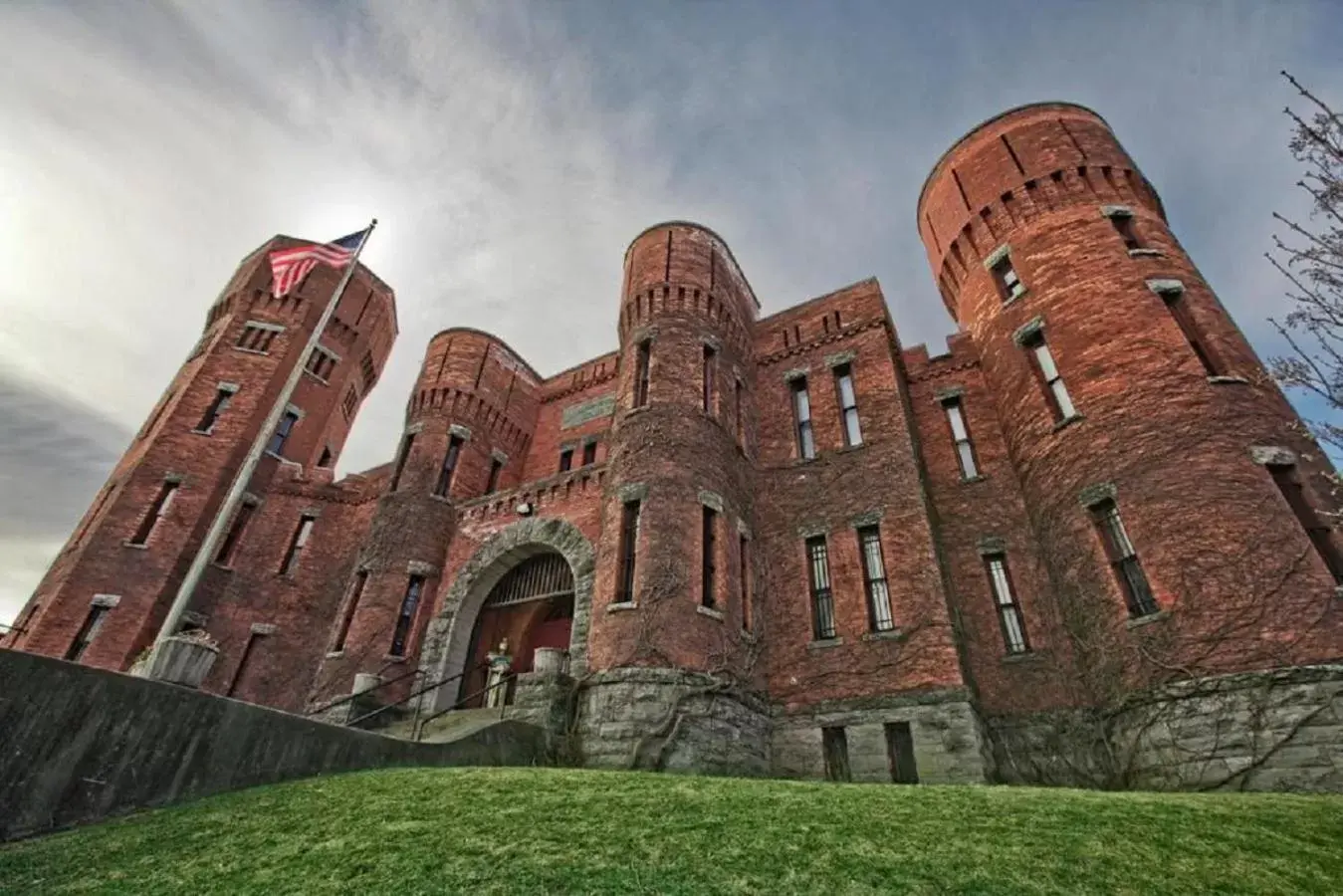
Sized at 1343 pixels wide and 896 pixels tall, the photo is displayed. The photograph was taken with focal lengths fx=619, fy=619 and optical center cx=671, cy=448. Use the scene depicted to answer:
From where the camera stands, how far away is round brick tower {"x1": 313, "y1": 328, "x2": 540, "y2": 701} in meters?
16.1

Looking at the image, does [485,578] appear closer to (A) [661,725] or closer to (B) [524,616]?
(B) [524,616]

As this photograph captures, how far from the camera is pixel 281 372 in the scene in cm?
2270

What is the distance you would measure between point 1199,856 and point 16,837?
993 centimetres

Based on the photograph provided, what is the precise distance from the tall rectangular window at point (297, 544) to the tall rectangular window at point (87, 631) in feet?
14.4

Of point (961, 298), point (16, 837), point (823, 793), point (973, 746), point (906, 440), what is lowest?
point (16, 837)

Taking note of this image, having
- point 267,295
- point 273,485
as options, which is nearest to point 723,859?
point 273,485

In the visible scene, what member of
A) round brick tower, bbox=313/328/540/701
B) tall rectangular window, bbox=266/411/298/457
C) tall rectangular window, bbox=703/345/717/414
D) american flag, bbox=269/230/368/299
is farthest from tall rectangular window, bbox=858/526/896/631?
tall rectangular window, bbox=266/411/298/457

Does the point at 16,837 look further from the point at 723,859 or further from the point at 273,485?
the point at 273,485

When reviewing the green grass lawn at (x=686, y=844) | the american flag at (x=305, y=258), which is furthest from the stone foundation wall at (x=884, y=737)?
the american flag at (x=305, y=258)

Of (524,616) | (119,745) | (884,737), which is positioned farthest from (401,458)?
(884,737)

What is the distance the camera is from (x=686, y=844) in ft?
16.6

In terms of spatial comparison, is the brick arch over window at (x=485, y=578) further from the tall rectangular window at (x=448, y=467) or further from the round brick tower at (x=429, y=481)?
the tall rectangular window at (x=448, y=467)

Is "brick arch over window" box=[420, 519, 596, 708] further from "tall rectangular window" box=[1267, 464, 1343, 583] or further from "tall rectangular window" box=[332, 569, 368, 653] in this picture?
"tall rectangular window" box=[1267, 464, 1343, 583]

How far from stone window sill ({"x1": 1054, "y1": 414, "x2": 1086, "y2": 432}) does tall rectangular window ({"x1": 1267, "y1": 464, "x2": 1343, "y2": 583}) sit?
3003 millimetres
